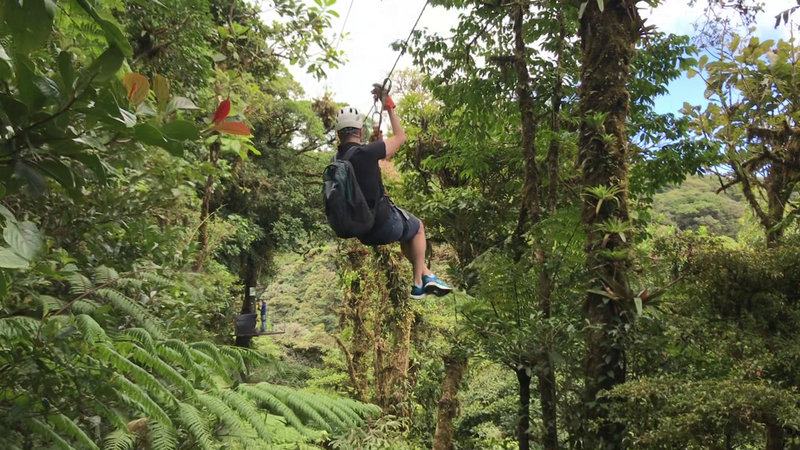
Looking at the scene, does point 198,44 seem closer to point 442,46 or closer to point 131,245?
point 442,46

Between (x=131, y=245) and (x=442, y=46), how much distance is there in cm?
324

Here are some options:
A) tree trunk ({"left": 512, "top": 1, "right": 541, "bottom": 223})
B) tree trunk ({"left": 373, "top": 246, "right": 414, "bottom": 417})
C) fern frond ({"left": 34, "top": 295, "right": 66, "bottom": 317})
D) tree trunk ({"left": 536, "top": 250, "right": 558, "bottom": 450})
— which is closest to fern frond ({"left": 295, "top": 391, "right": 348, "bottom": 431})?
tree trunk ({"left": 536, "top": 250, "right": 558, "bottom": 450})

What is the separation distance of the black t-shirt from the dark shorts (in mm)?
157

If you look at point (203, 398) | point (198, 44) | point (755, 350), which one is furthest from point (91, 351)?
point (198, 44)

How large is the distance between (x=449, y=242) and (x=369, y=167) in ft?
11.6

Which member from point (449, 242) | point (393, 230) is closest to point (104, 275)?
point (393, 230)

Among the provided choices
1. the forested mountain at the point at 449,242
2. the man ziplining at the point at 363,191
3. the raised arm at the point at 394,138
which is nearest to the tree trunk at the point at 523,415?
the forested mountain at the point at 449,242

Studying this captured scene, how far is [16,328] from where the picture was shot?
1364mm

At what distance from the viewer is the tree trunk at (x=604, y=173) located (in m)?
2.66

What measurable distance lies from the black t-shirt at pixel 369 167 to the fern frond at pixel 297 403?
1.23 m

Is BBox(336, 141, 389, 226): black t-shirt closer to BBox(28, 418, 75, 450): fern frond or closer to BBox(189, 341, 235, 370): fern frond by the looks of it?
BBox(189, 341, 235, 370): fern frond

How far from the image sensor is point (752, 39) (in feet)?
16.2

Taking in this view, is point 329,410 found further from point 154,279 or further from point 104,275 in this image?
point 104,275

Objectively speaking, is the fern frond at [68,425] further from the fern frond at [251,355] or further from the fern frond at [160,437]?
the fern frond at [251,355]
